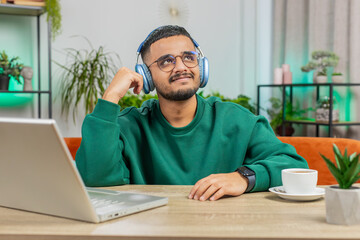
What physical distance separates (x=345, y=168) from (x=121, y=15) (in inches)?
159

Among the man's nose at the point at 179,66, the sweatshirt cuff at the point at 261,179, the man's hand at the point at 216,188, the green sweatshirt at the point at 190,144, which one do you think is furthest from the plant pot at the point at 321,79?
the man's hand at the point at 216,188

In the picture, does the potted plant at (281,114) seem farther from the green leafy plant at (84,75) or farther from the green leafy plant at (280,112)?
the green leafy plant at (84,75)

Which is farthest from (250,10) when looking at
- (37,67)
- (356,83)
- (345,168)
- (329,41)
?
(345,168)

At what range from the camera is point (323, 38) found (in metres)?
4.16

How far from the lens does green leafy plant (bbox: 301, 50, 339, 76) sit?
12.9 ft

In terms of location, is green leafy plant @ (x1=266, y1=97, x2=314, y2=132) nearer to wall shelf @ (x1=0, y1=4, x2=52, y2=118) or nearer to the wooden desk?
wall shelf @ (x1=0, y1=4, x2=52, y2=118)

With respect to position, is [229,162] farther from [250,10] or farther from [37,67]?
[250,10]

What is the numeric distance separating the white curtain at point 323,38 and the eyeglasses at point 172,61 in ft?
8.50

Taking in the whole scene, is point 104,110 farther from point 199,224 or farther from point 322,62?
point 322,62

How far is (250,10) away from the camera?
511cm

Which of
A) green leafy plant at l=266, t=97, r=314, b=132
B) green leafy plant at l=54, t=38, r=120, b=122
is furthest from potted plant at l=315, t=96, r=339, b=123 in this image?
green leafy plant at l=54, t=38, r=120, b=122

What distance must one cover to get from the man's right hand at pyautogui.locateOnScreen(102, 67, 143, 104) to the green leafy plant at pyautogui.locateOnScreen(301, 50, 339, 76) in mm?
2675

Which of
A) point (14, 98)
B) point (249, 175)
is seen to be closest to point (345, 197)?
point (249, 175)

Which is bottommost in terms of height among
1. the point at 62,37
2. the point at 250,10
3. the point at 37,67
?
the point at 37,67
